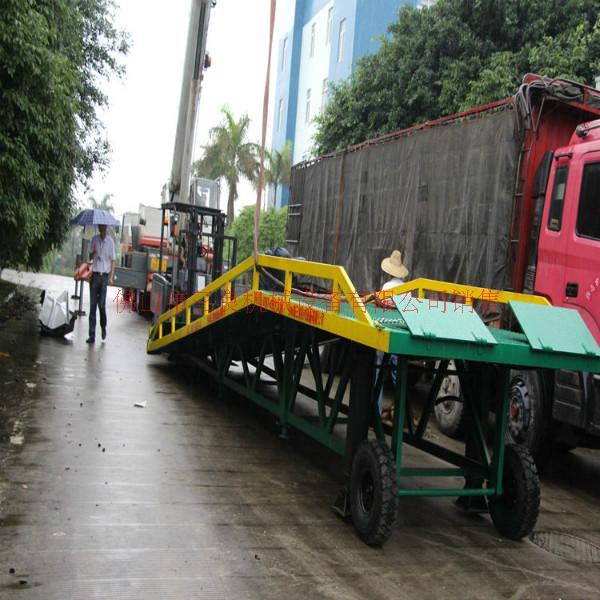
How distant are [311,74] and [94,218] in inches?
838

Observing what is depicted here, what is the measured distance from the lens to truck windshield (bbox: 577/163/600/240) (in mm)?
5566

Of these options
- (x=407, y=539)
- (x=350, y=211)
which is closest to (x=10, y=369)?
(x=350, y=211)

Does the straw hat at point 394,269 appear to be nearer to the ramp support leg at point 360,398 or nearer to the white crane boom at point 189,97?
the ramp support leg at point 360,398

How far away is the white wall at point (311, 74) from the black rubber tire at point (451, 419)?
2317 cm

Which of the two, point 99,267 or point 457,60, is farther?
point 457,60

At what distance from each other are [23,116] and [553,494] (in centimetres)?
740

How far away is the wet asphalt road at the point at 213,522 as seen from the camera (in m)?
3.54

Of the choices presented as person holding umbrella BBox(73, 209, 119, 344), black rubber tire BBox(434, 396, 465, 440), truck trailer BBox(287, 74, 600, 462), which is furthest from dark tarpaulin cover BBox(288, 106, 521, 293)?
person holding umbrella BBox(73, 209, 119, 344)

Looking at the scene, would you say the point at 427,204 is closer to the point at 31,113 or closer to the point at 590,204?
the point at 590,204

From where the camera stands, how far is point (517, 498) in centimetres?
442

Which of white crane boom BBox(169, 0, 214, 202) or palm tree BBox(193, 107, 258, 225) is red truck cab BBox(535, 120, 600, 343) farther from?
palm tree BBox(193, 107, 258, 225)

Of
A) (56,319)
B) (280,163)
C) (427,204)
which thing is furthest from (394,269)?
(280,163)

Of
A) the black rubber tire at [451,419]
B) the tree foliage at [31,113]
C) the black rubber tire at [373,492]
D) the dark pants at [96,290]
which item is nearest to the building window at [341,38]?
the tree foliage at [31,113]

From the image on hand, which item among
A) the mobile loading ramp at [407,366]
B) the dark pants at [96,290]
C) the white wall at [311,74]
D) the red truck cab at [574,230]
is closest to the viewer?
the mobile loading ramp at [407,366]
